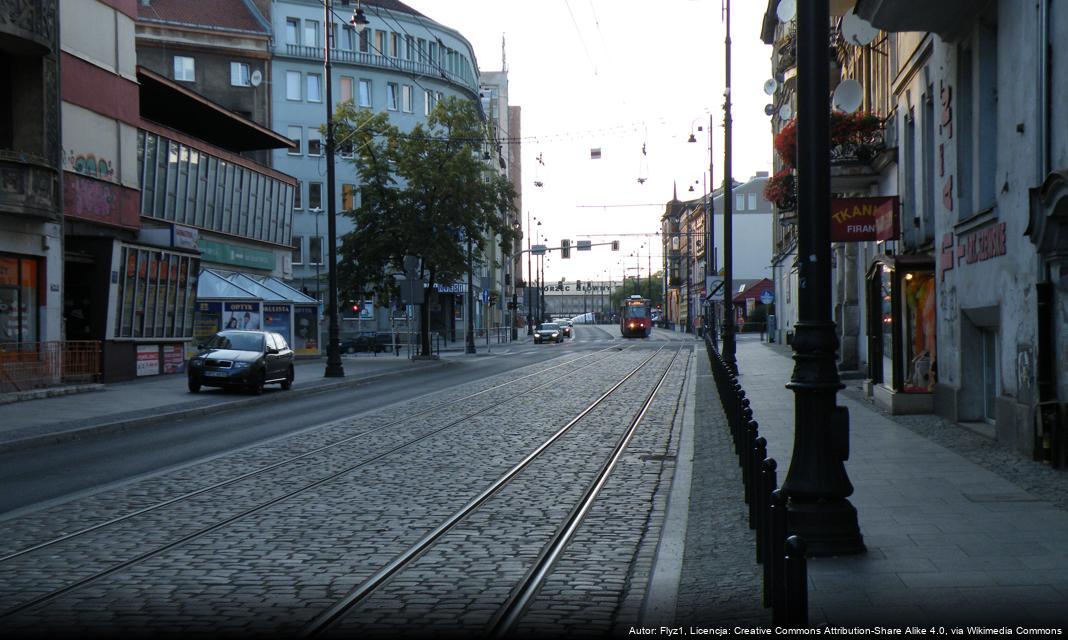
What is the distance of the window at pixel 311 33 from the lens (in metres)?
66.3

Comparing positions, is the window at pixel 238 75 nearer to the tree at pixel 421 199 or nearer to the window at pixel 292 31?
the window at pixel 292 31

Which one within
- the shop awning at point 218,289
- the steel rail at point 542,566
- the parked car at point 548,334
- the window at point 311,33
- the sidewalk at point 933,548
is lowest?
the steel rail at point 542,566

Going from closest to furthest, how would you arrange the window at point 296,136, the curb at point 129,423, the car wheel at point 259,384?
1. the curb at point 129,423
2. the car wheel at point 259,384
3. the window at point 296,136

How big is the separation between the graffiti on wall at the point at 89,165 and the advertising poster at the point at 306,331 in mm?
14651

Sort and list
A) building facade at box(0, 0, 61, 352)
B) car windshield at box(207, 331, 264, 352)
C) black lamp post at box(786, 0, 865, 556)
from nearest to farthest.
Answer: black lamp post at box(786, 0, 865, 556), building facade at box(0, 0, 61, 352), car windshield at box(207, 331, 264, 352)

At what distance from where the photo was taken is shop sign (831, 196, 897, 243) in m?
17.6

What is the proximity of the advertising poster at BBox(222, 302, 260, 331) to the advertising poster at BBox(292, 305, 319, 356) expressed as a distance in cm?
477

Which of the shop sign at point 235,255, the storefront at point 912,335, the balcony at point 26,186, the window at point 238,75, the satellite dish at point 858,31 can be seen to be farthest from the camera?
the window at point 238,75

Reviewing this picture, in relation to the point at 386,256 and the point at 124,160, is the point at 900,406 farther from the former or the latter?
the point at 386,256

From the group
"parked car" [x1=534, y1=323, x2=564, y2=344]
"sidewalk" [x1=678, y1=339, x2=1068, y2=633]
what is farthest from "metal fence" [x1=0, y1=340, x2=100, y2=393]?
"parked car" [x1=534, y1=323, x2=564, y2=344]

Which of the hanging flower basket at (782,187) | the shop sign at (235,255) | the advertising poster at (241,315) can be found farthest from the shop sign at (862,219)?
the shop sign at (235,255)

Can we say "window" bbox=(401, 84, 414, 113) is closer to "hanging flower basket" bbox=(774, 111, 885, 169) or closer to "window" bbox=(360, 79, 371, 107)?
"window" bbox=(360, 79, 371, 107)

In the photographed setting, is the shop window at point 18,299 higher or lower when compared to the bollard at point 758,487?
higher

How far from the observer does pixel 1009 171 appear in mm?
12633
